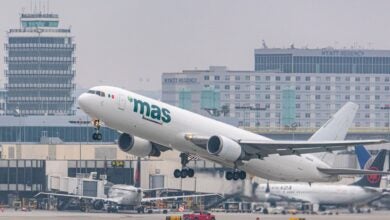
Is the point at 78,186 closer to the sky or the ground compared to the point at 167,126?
closer to the ground

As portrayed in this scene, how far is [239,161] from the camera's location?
104812 mm

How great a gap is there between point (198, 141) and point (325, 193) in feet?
148

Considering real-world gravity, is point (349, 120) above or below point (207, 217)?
above

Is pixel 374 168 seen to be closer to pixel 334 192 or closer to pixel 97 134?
pixel 334 192

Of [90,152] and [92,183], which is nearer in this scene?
[92,183]

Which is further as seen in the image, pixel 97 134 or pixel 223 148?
pixel 223 148

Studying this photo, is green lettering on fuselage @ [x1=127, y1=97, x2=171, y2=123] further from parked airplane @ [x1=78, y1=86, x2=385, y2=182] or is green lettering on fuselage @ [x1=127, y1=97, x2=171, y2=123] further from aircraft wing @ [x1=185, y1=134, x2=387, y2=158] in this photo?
aircraft wing @ [x1=185, y1=134, x2=387, y2=158]

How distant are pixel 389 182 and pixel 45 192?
36.6 meters

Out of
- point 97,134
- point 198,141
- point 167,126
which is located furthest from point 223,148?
point 97,134

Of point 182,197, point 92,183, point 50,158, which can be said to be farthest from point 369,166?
point 50,158

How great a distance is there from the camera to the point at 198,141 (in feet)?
334

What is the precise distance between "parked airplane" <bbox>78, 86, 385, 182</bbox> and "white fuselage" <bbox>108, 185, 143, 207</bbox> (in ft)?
111

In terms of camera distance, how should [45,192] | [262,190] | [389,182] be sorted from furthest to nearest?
[45,192] → [389,182] → [262,190]

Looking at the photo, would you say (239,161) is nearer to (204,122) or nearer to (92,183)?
(204,122)
